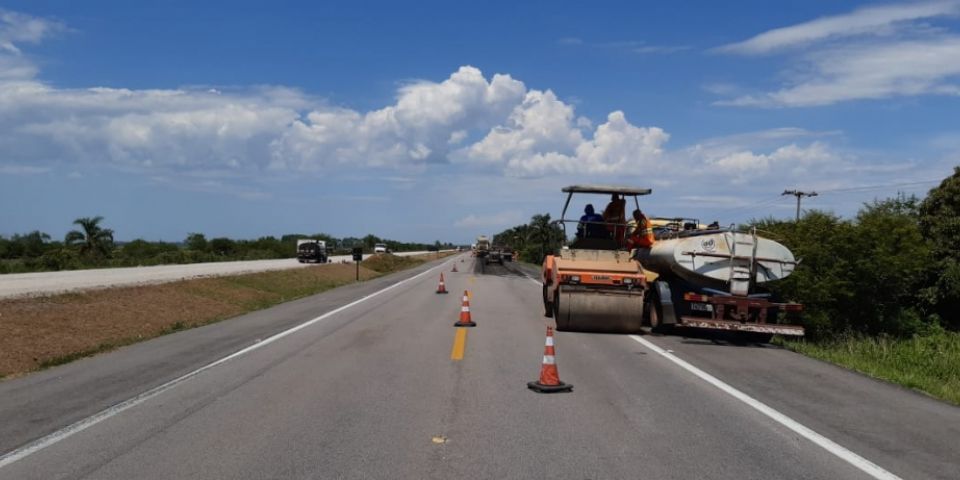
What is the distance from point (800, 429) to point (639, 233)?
10.7 m

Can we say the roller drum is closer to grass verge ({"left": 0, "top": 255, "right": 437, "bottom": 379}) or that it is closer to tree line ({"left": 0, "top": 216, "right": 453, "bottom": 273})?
grass verge ({"left": 0, "top": 255, "right": 437, "bottom": 379})

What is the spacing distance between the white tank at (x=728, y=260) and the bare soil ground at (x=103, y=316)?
1135 cm

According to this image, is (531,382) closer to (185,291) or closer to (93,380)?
(93,380)

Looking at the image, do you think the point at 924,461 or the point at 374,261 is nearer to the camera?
the point at 924,461

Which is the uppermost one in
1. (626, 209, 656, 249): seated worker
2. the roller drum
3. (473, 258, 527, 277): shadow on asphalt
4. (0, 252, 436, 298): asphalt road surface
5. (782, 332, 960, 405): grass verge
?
(626, 209, 656, 249): seated worker

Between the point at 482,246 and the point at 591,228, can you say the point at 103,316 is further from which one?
the point at 482,246

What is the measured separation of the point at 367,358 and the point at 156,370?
299cm

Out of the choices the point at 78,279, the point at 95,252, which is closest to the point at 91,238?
the point at 95,252

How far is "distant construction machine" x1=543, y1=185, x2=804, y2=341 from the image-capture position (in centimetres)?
1420

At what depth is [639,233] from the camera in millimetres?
17594

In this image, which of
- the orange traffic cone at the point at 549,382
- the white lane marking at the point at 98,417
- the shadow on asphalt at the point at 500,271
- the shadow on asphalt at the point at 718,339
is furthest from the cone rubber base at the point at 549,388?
the shadow on asphalt at the point at 500,271

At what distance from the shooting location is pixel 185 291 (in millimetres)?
27766

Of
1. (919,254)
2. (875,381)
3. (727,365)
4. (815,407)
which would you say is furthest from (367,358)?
(919,254)

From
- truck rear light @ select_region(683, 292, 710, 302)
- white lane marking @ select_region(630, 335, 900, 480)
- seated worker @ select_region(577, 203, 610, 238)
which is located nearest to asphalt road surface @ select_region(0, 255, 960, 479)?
white lane marking @ select_region(630, 335, 900, 480)
